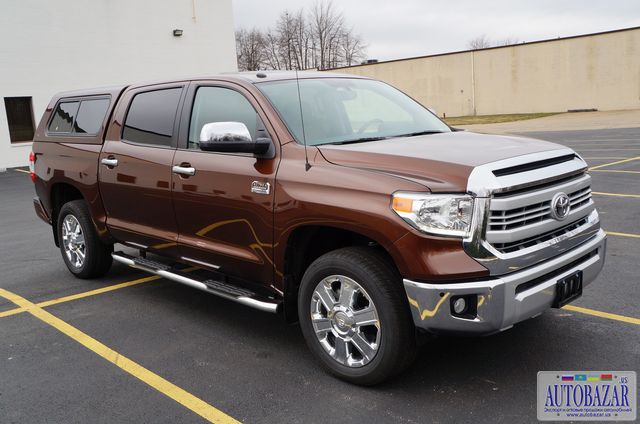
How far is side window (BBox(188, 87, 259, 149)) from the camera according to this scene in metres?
4.36

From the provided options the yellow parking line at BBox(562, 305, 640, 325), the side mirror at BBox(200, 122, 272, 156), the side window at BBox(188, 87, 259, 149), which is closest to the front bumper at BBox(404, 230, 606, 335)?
the side mirror at BBox(200, 122, 272, 156)

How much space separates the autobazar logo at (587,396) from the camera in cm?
328

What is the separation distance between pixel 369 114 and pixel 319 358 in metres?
1.89

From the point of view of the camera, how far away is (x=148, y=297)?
5.69 metres

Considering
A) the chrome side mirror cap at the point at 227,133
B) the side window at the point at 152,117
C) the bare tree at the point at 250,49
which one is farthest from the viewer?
the bare tree at the point at 250,49

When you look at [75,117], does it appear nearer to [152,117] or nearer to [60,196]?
[60,196]

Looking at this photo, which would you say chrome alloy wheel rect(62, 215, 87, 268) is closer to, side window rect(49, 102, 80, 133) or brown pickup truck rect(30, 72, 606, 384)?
brown pickup truck rect(30, 72, 606, 384)

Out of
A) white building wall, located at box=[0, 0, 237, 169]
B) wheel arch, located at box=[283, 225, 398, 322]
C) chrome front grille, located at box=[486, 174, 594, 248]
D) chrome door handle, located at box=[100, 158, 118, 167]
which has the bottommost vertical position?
wheel arch, located at box=[283, 225, 398, 322]

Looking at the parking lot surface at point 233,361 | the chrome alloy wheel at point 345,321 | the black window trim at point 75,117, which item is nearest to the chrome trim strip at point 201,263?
the parking lot surface at point 233,361

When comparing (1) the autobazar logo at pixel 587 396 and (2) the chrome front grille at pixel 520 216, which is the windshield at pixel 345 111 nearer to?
(2) the chrome front grille at pixel 520 216

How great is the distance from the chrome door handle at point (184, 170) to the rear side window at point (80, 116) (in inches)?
59.8

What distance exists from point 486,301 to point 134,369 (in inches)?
92.4

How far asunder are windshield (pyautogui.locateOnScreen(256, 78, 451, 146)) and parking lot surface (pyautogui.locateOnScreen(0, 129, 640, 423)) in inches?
59.9

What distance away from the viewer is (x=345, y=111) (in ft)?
15.0
